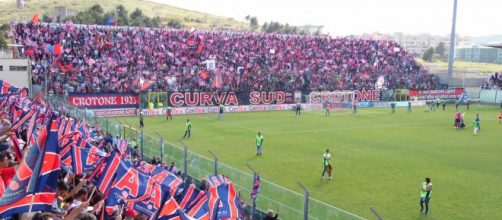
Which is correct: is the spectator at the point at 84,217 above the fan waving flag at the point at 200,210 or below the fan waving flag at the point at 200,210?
above

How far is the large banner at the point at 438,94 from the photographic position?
61.8 m

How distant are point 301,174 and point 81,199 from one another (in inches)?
589

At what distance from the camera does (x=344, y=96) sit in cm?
5572

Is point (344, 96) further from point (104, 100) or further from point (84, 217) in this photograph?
point (84, 217)

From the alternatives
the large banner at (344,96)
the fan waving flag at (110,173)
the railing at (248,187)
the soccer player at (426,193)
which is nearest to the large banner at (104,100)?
the large banner at (344,96)

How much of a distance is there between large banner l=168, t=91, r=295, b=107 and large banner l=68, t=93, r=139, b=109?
140 inches

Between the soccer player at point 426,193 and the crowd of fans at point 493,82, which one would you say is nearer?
the soccer player at point 426,193

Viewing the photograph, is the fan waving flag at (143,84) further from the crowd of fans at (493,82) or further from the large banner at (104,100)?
the crowd of fans at (493,82)

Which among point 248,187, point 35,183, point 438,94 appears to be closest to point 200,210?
point 35,183

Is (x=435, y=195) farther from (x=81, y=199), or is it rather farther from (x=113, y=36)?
(x=113, y=36)

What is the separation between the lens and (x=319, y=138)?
1259 inches

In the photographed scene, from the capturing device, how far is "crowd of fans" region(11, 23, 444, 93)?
45781 millimetres

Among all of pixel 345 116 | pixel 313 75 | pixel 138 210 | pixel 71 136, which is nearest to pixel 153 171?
pixel 71 136

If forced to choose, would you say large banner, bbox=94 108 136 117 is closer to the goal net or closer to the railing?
the goal net
